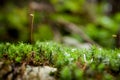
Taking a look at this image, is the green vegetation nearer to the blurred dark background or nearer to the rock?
the rock

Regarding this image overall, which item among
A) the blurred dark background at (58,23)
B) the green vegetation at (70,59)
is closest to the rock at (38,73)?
the green vegetation at (70,59)

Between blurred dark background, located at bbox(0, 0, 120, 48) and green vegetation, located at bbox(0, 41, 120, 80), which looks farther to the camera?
blurred dark background, located at bbox(0, 0, 120, 48)

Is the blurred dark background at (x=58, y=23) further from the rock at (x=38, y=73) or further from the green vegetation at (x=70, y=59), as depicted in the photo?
the rock at (x=38, y=73)

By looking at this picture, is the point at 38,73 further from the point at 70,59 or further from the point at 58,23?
the point at 58,23

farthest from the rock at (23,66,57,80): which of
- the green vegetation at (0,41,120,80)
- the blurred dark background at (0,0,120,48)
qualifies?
the blurred dark background at (0,0,120,48)

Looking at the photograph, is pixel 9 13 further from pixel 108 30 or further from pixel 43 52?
pixel 43 52

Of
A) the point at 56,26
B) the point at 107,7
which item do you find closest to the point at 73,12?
the point at 56,26
